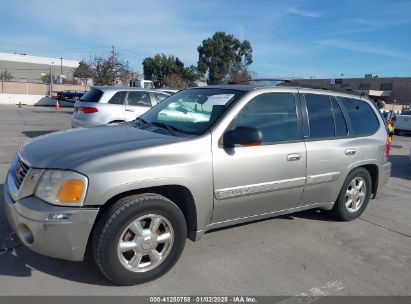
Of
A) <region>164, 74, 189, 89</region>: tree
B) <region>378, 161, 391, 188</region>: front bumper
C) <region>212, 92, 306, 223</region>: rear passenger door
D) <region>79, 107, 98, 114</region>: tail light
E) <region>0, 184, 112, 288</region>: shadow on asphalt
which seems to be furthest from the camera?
<region>164, 74, 189, 89</region>: tree

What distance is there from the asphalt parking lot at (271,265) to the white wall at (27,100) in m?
29.6

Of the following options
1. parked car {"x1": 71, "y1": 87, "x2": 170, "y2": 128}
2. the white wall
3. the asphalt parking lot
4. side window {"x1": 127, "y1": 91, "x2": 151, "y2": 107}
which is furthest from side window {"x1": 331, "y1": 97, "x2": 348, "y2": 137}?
the white wall

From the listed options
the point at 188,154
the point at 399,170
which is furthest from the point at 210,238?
the point at 399,170

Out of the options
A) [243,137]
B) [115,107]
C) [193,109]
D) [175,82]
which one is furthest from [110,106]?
[175,82]

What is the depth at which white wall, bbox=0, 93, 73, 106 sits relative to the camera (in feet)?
102

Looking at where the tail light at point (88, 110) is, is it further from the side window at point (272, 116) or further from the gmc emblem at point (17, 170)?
the side window at point (272, 116)

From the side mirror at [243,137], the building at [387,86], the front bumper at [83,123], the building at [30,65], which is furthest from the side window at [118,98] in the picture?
the building at [30,65]

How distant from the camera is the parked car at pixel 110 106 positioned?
9.92 meters

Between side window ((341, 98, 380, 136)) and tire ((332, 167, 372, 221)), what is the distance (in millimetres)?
527

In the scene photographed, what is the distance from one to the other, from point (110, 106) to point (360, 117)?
6674mm

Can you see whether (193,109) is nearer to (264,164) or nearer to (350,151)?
(264,164)

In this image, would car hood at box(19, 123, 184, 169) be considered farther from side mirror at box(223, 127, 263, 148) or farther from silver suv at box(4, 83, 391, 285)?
side mirror at box(223, 127, 263, 148)

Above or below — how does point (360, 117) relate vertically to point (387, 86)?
below

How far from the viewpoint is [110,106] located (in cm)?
1007
